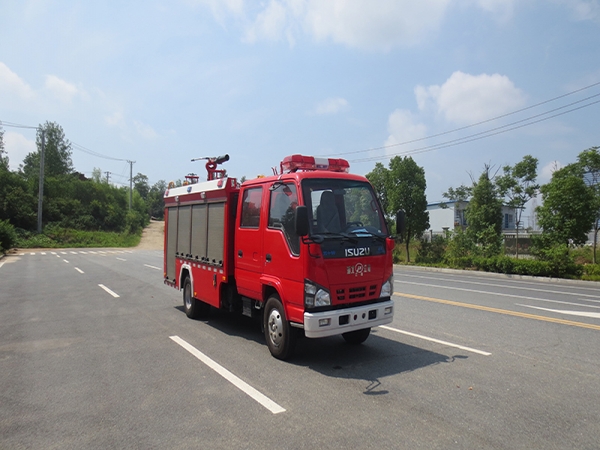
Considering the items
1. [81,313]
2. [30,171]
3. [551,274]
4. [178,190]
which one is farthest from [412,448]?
[30,171]

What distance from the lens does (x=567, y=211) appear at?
19.7m

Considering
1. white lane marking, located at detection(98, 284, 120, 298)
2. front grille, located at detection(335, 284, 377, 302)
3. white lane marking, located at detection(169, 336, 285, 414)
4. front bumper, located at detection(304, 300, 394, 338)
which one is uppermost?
front grille, located at detection(335, 284, 377, 302)

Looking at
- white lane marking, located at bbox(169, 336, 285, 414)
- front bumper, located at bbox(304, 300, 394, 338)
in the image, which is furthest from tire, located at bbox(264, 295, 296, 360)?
white lane marking, located at bbox(169, 336, 285, 414)

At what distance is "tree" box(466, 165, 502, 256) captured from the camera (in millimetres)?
23130

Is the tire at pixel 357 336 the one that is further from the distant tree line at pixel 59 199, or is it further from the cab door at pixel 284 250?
the distant tree line at pixel 59 199

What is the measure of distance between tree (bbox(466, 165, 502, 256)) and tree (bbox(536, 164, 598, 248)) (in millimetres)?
2961

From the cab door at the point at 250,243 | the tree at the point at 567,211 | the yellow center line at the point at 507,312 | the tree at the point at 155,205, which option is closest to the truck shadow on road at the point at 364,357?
the cab door at the point at 250,243

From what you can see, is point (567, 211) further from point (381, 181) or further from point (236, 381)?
point (236, 381)

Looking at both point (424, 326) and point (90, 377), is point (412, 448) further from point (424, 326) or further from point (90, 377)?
point (424, 326)

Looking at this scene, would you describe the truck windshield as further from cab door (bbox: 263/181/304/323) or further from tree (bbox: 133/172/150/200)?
tree (bbox: 133/172/150/200)

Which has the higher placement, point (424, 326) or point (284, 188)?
point (284, 188)

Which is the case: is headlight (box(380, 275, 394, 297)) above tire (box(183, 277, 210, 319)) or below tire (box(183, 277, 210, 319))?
above

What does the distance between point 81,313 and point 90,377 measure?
16.1ft

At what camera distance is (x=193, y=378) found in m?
5.52
